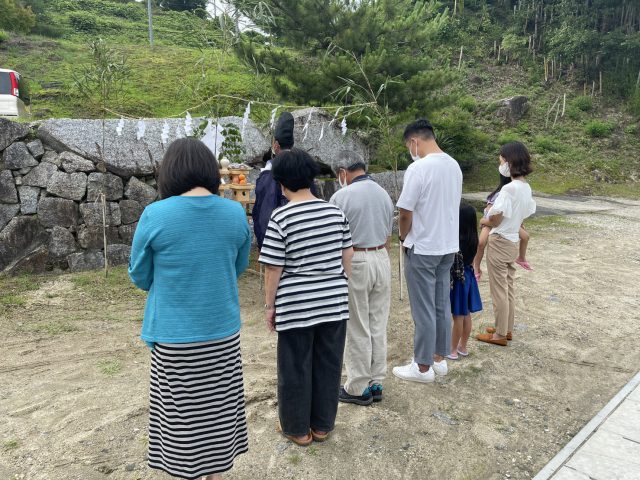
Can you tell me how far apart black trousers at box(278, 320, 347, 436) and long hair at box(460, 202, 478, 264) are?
1.33 metres

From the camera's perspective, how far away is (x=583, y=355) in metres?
3.90

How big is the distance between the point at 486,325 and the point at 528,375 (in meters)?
1.00

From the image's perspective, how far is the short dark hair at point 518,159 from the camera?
11.5ft

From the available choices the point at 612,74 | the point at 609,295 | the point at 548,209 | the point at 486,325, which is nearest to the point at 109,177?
the point at 486,325

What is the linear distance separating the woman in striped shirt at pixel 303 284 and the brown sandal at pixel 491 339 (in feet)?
6.37

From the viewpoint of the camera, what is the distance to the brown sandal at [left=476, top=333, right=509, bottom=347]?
397 centimetres

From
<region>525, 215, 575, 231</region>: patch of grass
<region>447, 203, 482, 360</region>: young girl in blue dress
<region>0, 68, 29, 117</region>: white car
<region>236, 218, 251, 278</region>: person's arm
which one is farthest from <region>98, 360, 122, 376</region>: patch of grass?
<region>525, 215, 575, 231</region>: patch of grass

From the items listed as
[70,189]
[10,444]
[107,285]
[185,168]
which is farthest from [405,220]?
[70,189]

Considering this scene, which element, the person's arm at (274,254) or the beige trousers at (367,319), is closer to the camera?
the person's arm at (274,254)

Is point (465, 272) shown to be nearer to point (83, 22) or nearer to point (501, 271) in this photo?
point (501, 271)

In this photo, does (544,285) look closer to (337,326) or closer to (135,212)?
(337,326)

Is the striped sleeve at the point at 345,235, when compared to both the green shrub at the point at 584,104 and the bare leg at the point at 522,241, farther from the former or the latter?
the green shrub at the point at 584,104

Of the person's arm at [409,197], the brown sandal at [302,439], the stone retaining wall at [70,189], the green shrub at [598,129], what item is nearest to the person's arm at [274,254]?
the brown sandal at [302,439]

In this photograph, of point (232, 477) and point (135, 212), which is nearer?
point (232, 477)
